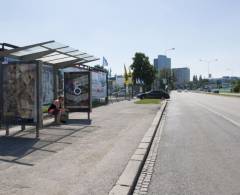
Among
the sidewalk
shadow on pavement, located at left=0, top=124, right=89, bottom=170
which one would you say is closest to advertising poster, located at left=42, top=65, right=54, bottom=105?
shadow on pavement, located at left=0, top=124, right=89, bottom=170

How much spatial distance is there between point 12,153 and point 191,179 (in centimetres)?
392

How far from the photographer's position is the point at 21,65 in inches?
419

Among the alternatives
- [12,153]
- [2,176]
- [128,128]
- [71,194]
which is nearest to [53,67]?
[128,128]

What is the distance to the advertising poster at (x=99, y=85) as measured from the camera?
2945 cm

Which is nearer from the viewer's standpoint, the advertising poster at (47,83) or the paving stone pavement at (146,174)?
the paving stone pavement at (146,174)

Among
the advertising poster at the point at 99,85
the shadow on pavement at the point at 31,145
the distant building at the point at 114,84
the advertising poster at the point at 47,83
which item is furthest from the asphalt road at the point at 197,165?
the distant building at the point at 114,84

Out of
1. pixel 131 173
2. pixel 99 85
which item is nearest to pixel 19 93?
pixel 131 173

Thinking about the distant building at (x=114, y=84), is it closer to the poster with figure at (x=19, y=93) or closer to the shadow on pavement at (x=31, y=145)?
the shadow on pavement at (x=31, y=145)

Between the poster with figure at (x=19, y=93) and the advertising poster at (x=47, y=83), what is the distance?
20.8ft

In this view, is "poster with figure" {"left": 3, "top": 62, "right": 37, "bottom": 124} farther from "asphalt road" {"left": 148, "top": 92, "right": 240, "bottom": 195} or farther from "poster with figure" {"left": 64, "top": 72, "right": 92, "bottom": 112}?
"poster with figure" {"left": 64, "top": 72, "right": 92, "bottom": 112}

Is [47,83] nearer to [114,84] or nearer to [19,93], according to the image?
[19,93]

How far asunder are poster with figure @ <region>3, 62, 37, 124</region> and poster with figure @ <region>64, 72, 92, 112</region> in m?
5.96

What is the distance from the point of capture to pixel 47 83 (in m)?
17.7

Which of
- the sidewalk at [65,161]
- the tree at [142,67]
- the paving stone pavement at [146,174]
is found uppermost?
the tree at [142,67]
